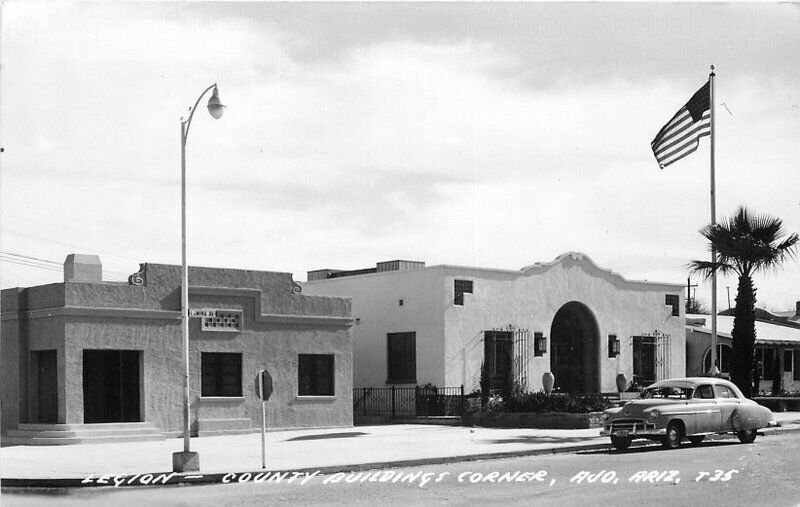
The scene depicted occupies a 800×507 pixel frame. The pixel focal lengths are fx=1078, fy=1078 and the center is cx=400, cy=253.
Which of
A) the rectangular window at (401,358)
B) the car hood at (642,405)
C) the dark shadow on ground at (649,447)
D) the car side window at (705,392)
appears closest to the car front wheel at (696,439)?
the dark shadow on ground at (649,447)

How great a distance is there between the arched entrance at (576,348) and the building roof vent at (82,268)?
1704 centimetres

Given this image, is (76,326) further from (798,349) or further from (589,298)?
(798,349)

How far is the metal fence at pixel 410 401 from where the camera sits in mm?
34875

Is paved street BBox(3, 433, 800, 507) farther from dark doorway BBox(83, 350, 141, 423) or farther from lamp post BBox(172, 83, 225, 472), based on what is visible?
dark doorway BBox(83, 350, 141, 423)

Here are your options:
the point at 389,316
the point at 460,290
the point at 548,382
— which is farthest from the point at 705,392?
the point at 389,316

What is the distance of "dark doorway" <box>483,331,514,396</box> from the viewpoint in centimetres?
3719

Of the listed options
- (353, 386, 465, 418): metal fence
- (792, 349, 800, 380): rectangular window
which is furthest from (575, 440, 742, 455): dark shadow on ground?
(792, 349, 800, 380): rectangular window

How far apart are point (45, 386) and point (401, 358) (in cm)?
1288

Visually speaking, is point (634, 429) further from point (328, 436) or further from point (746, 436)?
point (328, 436)

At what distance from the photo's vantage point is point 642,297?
4216 centimetres

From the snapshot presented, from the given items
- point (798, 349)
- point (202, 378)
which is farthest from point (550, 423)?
point (798, 349)

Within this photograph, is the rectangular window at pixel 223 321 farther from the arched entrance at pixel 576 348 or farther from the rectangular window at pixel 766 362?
the rectangular window at pixel 766 362

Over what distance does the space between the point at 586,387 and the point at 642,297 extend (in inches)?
177

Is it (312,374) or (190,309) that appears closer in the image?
(190,309)
